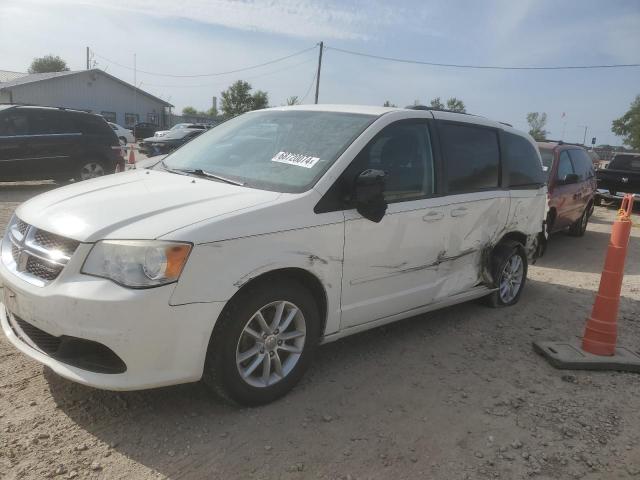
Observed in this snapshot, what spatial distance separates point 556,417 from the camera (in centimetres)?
337

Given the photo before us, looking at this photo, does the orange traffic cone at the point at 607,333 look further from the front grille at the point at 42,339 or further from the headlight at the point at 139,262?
the front grille at the point at 42,339

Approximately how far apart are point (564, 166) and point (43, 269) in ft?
26.9

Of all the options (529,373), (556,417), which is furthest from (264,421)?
(529,373)

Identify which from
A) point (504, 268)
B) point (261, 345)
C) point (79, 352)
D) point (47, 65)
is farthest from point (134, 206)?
point (47, 65)

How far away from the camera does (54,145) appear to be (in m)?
11.5

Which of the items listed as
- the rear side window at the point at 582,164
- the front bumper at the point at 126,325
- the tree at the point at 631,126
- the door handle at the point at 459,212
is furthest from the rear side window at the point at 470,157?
the tree at the point at 631,126

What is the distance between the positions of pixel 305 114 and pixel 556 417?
273 cm

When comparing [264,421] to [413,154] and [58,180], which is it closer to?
[413,154]

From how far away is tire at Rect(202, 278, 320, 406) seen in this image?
115 inches

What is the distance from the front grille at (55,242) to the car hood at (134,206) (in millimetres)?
33

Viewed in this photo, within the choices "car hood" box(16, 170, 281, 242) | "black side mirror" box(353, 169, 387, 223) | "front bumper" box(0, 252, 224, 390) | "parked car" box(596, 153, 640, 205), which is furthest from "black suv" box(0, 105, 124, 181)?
"parked car" box(596, 153, 640, 205)

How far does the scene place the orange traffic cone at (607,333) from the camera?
4.13 metres

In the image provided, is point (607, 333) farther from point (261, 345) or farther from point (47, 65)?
point (47, 65)

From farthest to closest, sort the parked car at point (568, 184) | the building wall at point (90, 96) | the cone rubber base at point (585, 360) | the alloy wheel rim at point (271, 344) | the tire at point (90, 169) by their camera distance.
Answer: the building wall at point (90, 96)
the tire at point (90, 169)
the parked car at point (568, 184)
the cone rubber base at point (585, 360)
the alloy wheel rim at point (271, 344)
